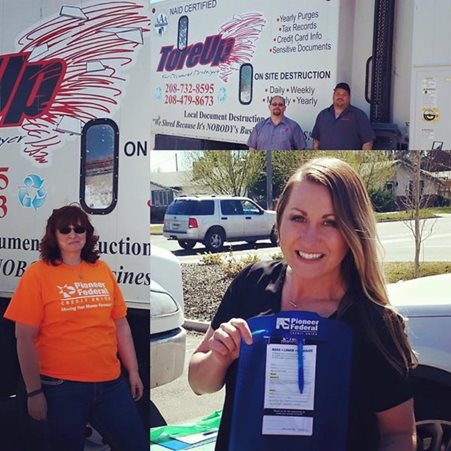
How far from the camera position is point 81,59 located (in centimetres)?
240

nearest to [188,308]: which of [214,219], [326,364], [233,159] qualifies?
[214,219]

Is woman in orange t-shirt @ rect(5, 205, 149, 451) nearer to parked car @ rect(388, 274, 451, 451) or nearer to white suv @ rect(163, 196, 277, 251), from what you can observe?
white suv @ rect(163, 196, 277, 251)

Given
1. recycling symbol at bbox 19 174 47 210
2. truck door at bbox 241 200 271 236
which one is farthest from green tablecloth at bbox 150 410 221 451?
recycling symbol at bbox 19 174 47 210

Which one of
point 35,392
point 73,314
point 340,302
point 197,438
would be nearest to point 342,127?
point 340,302

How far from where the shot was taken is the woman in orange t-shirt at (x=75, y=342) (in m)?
2.37

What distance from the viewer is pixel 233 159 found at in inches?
91.4

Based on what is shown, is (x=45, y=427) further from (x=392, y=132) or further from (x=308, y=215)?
(x=392, y=132)

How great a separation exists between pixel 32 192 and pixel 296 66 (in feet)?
3.38

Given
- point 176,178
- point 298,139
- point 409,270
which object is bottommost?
point 409,270

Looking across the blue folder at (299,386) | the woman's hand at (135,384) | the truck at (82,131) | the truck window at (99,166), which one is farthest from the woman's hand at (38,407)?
the blue folder at (299,386)

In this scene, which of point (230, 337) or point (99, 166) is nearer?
point (230, 337)

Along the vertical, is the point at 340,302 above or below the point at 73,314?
above

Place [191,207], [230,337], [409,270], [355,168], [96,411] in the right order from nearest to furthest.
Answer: [230,337] < [355,168] < [409,270] < [191,207] < [96,411]

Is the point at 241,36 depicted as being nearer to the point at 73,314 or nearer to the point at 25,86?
the point at 25,86
